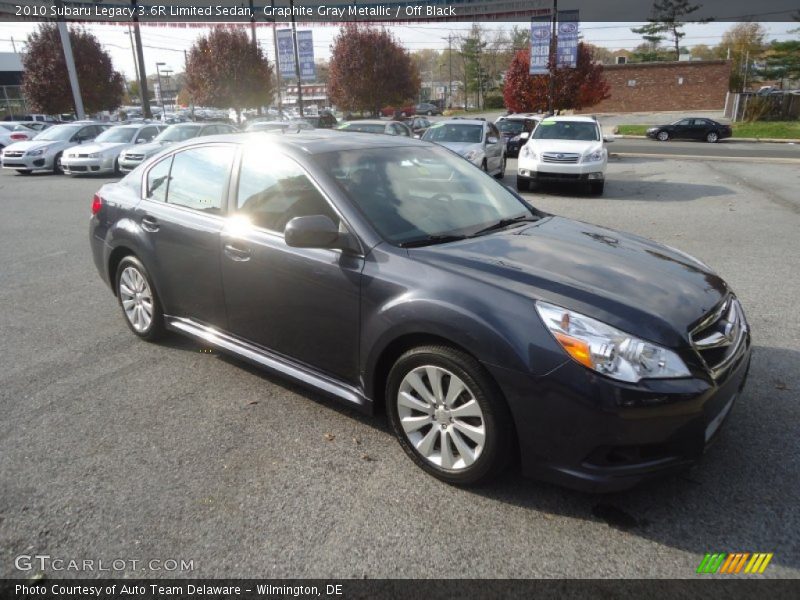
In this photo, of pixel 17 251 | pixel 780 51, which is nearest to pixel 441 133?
pixel 17 251

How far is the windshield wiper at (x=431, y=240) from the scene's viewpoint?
318 cm

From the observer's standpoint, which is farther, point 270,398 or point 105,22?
point 105,22

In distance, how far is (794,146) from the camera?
92.4ft

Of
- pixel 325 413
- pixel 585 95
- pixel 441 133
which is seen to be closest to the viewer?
pixel 325 413

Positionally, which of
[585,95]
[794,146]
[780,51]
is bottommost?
[794,146]

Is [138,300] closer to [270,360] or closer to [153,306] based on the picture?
[153,306]

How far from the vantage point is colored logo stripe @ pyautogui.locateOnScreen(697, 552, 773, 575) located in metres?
2.36

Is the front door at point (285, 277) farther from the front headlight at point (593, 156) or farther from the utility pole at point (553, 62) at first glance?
the utility pole at point (553, 62)

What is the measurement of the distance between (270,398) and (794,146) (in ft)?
106

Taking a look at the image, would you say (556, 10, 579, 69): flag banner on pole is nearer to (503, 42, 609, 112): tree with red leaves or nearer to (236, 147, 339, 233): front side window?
(503, 42, 609, 112): tree with red leaves

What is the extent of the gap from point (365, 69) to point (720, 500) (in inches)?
1429

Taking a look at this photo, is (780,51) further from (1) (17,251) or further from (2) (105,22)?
(1) (17,251)

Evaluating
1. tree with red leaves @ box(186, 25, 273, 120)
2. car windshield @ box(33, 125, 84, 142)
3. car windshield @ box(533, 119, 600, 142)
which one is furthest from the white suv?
tree with red leaves @ box(186, 25, 273, 120)

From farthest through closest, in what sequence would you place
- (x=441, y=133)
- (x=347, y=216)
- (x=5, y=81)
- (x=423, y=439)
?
(x=5, y=81), (x=441, y=133), (x=347, y=216), (x=423, y=439)
